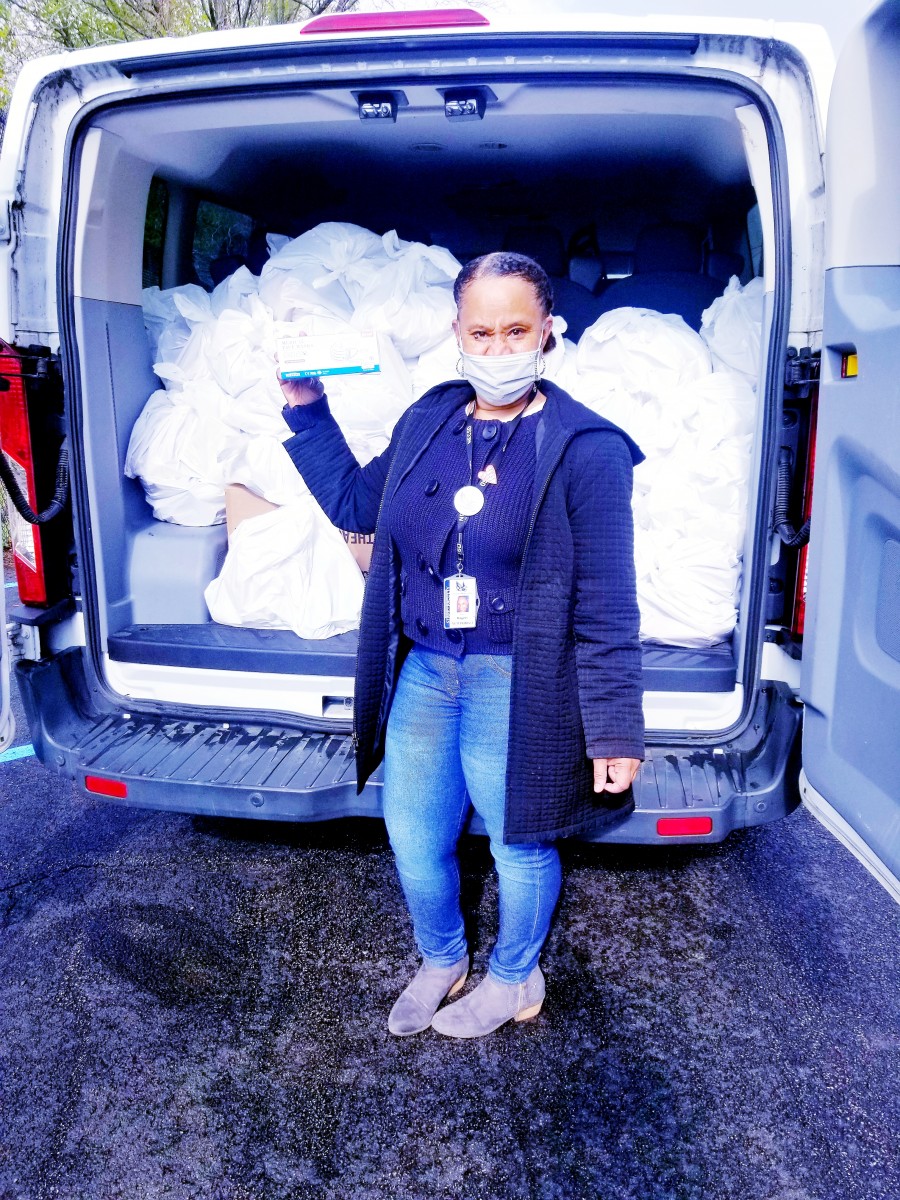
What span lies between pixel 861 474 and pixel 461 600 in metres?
0.77

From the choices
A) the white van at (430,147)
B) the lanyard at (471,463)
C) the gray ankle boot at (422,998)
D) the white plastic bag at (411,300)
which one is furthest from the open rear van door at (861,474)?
the white plastic bag at (411,300)

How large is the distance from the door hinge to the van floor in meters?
1.55

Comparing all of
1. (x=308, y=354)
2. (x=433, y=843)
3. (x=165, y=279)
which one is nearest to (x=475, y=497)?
(x=308, y=354)

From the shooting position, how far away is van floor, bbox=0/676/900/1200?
1.87 meters

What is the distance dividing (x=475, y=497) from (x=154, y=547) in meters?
1.57

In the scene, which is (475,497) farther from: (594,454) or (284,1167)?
(284,1167)

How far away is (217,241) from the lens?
385 cm

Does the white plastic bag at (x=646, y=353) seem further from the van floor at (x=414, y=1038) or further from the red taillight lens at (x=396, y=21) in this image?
the van floor at (x=414, y=1038)

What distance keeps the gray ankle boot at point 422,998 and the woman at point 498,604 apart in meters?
0.25

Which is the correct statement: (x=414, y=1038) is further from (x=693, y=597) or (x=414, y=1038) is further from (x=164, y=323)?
(x=164, y=323)

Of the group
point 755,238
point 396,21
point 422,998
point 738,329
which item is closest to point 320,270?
point 396,21

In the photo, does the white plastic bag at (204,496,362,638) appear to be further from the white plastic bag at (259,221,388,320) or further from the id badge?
the id badge

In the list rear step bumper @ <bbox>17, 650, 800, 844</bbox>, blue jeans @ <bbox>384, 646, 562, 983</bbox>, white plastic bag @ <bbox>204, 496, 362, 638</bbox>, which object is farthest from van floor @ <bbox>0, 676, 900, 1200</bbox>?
white plastic bag @ <bbox>204, 496, 362, 638</bbox>

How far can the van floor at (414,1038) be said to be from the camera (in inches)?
73.6
